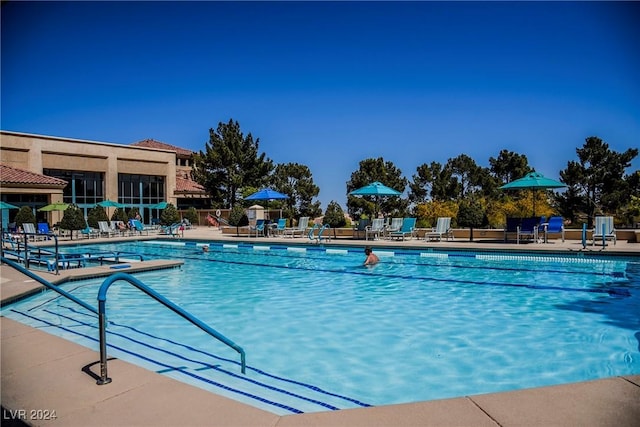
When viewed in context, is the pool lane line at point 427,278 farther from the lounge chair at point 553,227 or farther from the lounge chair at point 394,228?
the lounge chair at point 553,227

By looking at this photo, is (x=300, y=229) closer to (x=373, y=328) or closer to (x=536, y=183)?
(x=536, y=183)

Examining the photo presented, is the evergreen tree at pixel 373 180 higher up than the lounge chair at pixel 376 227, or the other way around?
the evergreen tree at pixel 373 180

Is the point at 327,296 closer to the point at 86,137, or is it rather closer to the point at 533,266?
the point at 533,266

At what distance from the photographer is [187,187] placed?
4266 centimetres

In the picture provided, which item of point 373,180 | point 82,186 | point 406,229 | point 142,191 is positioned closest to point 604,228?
point 406,229

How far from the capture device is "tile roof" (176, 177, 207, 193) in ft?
133

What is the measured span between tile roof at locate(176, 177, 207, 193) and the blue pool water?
2983 cm

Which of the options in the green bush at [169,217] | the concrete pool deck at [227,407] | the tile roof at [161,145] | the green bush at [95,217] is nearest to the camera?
the concrete pool deck at [227,407]

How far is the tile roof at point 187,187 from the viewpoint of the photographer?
40406mm

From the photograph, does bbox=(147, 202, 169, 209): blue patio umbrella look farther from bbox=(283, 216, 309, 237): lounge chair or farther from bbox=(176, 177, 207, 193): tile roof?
bbox=(283, 216, 309, 237): lounge chair

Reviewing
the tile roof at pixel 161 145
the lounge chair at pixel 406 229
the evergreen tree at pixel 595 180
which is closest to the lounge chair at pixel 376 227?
the lounge chair at pixel 406 229

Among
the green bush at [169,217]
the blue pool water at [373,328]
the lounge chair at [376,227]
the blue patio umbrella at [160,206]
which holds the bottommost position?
the blue pool water at [373,328]

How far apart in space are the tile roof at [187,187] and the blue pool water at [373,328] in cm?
2983

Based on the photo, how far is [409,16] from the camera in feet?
26.1
